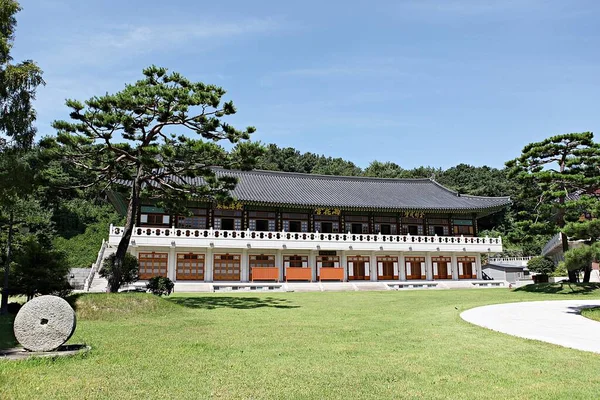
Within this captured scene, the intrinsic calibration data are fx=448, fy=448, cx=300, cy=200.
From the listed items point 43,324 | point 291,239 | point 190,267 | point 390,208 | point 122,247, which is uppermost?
point 390,208

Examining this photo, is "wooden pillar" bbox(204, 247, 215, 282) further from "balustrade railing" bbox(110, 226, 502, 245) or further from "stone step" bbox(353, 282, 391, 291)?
"stone step" bbox(353, 282, 391, 291)

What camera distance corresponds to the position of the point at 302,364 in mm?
6773

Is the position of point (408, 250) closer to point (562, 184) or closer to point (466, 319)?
point (562, 184)

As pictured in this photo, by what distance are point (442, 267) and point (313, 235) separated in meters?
11.2

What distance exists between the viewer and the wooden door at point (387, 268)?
33.5 metres

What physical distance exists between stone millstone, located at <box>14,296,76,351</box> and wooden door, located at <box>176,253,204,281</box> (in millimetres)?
21916

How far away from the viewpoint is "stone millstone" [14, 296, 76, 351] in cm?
755

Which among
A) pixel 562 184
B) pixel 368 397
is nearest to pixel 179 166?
pixel 368 397

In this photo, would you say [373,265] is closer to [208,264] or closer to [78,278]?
[208,264]

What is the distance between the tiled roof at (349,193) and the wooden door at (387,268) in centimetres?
391

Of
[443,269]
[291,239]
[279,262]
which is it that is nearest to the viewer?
[291,239]

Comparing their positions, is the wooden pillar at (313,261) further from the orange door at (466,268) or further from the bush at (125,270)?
the bush at (125,270)

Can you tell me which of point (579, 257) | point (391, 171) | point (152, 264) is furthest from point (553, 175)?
point (391, 171)

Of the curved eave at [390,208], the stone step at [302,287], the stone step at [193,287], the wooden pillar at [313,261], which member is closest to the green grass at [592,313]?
the stone step at [302,287]
